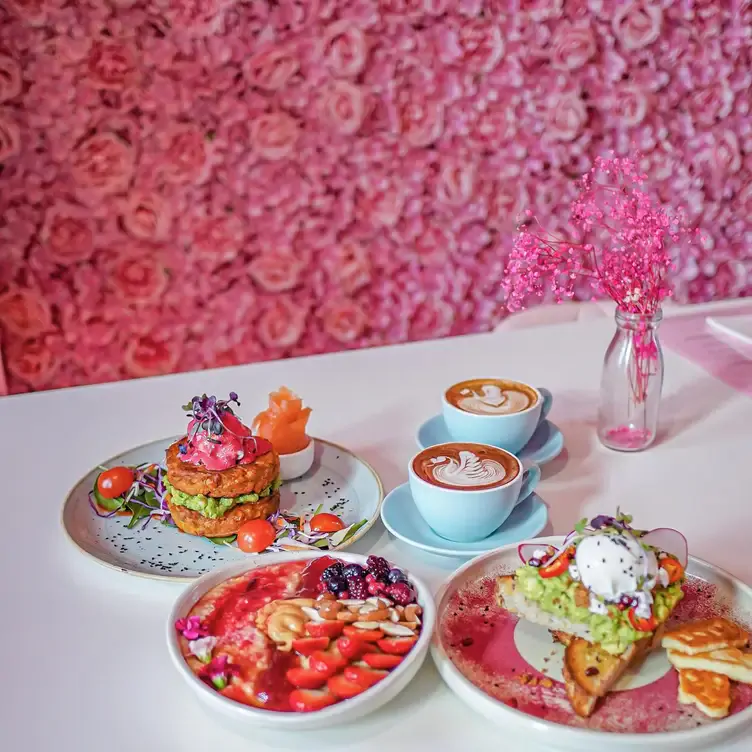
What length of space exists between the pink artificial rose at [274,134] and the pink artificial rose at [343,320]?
0.45m

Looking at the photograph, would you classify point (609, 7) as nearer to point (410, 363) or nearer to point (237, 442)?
point (410, 363)

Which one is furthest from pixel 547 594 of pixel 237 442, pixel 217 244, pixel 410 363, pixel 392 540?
pixel 217 244

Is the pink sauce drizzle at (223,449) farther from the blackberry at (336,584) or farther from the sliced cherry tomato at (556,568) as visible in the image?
the sliced cherry tomato at (556,568)

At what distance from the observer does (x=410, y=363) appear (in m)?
1.63

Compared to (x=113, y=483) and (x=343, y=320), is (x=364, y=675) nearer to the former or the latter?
(x=113, y=483)

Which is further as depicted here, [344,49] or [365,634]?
[344,49]

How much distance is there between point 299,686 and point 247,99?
5.75 ft

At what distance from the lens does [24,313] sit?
7.33 feet

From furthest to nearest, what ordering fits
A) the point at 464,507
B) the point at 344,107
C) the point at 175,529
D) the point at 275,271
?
the point at 275,271 < the point at 344,107 < the point at 175,529 < the point at 464,507

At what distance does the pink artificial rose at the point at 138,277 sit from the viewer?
7.38ft

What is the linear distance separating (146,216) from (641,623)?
69.6 inches

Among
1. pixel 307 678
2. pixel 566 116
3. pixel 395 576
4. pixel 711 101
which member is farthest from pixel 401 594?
pixel 711 101

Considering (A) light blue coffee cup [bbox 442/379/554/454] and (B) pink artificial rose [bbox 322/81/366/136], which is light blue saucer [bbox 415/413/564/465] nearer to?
(A) light blue coffee cup [bbox 442/379/554/454]

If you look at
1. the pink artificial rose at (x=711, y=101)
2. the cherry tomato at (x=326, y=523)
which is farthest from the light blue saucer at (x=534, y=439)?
the pink artificial rose at (x=711, y=101)
